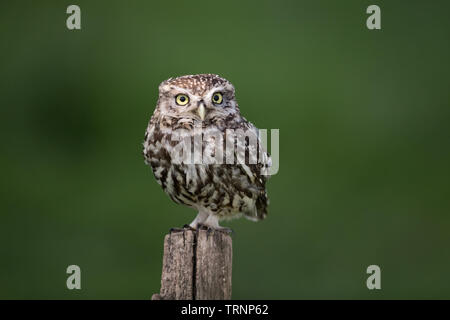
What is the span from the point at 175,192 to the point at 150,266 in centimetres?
457

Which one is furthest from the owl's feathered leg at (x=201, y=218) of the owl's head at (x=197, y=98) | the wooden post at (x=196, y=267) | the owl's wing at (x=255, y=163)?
the wooden post at (x=196, y=267)

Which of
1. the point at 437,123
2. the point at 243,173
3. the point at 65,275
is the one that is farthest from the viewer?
the point at 437,123

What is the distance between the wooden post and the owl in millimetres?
538

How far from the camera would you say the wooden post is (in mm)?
3594

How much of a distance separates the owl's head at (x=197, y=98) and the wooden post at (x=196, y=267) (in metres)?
0.68

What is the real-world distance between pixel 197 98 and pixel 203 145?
28 cm

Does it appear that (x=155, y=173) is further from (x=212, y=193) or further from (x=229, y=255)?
(x=229, y=255)

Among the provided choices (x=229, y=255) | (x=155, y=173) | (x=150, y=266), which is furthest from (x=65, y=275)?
(x=229, y=255)

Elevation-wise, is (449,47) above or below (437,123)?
above

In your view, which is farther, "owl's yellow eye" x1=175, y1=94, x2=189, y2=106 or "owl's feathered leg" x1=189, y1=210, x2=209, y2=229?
"owl's feathered leg" x1=189, y1=210, x2=209, y2=229

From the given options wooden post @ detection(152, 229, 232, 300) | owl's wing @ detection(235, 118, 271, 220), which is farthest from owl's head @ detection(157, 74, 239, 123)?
wooden post @ detection(152, 229, 232, 300)

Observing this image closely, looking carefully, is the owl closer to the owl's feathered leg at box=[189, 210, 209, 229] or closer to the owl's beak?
the owl's beak

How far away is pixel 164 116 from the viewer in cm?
415

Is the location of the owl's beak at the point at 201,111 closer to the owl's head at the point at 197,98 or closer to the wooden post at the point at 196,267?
the owl's head at the point at 197,98
